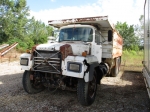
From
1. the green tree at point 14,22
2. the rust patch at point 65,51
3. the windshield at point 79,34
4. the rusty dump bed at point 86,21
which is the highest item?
the green tree at point 14,22

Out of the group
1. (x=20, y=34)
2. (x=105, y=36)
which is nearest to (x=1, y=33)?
(x=20, y=34)

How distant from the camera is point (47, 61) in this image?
4543 millimetres

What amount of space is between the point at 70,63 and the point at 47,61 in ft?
2.51

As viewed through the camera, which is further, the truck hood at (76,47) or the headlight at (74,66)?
the truck hood at (76,47)

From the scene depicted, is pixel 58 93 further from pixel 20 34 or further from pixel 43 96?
pixel 20 34

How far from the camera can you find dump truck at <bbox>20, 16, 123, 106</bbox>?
425 centimetres

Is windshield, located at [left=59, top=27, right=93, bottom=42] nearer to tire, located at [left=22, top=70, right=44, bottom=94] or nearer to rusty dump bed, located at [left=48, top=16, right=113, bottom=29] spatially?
rusty dump bed, located at [left=48, top=16, right=113, bottom=29]

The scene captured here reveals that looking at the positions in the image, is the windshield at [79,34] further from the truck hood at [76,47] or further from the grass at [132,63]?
the grass at [132,63]

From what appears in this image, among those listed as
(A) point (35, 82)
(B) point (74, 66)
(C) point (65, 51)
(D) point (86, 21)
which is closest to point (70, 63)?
(B) point (74, 66)

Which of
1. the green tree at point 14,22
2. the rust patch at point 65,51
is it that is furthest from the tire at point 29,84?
the green tree at point 14,22

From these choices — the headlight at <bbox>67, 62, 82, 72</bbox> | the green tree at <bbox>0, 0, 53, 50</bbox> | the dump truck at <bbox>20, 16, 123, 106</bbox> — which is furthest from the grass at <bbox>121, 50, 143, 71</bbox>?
the green tree at <bbox>0, 0, 53, 50</bbox>

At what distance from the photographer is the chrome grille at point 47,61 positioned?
14.6 ft

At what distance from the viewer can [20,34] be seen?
103 ft

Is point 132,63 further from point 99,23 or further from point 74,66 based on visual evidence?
point 74,66
